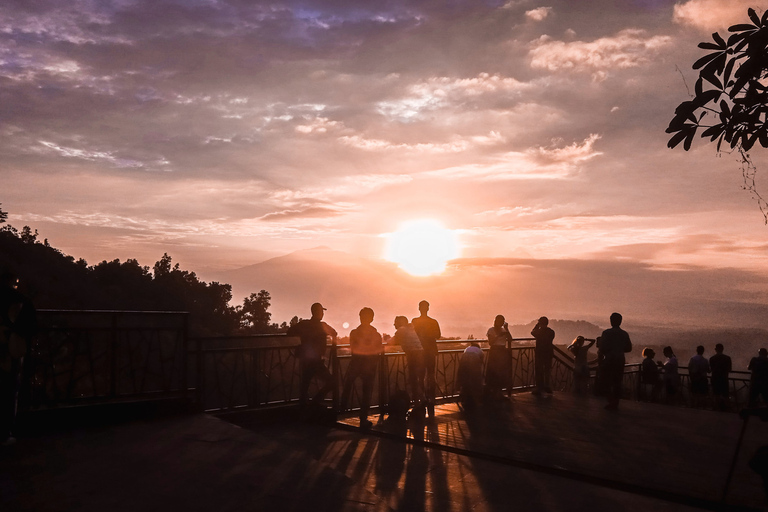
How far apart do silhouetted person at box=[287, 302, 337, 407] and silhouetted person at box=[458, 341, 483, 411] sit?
3501 mm

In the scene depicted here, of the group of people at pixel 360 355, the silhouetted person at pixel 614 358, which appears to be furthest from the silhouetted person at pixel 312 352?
the silhouetted person at pixel 614 358

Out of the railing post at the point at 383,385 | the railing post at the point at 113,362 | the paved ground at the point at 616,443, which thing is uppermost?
the railing post at the point at 113,362

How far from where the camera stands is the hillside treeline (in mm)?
42000

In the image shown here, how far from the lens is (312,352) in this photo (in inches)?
392

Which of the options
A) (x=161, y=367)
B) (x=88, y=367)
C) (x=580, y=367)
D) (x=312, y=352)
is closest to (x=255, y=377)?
(x=312, y=352)

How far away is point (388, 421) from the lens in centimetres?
1023

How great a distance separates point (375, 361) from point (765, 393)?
10263mm

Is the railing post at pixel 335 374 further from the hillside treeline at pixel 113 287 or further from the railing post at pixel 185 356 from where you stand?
the hillside treeline at pixel 113 287

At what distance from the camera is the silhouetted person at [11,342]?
6.71 m

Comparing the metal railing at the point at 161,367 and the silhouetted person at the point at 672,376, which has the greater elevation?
the metal railing at the point at 161,367

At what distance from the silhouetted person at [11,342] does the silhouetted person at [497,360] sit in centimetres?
929

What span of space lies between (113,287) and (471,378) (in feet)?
142

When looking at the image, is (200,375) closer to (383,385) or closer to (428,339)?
(383,385)

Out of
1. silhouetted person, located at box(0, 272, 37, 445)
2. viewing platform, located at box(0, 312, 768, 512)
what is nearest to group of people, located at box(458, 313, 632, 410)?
viewing platform, located at box(0, 312, 768, 512)
